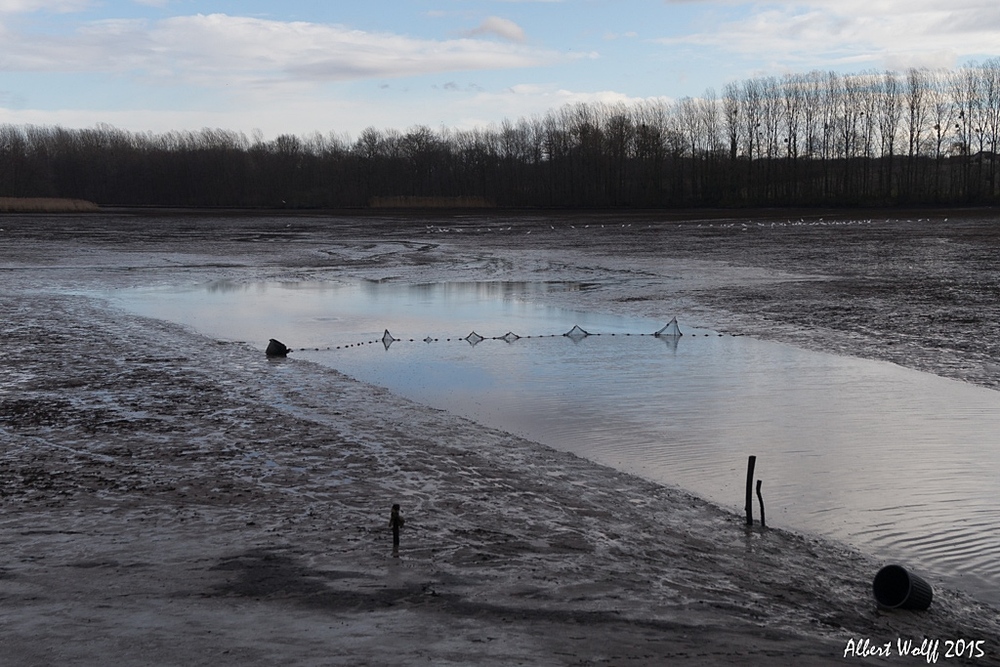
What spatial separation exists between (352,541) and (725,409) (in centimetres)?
492

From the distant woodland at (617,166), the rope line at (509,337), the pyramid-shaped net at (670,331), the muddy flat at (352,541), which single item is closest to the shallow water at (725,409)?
the rope line at (509,337)

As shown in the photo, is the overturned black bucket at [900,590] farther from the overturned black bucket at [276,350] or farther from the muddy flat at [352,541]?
the overturned black bucket at [276,350]

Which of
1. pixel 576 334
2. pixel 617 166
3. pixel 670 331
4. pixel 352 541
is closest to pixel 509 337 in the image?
pixel 576 334

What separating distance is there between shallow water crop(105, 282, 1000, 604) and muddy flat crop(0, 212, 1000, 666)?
504 millimetres

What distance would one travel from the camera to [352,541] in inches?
226

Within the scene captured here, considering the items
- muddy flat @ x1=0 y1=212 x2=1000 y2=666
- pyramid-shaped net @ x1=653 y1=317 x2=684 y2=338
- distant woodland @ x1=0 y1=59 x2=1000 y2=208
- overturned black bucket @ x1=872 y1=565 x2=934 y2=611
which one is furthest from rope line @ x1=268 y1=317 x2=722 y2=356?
distant woodland @ x1=0 y1=59 x2=1000 y2=208

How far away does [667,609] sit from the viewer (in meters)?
4.80

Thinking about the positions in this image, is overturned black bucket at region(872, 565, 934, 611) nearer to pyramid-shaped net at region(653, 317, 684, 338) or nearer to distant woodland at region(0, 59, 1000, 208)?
pyramid-shaped net at region(653, 317, 684, 338)

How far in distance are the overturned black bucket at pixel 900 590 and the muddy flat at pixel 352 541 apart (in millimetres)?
54

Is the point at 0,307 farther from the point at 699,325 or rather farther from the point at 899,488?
the point at 899,488

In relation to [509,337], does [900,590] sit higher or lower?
lower

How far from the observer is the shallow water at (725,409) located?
21.4 ft

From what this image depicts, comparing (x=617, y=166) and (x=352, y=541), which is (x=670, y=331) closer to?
Result: (x=352, y=541)

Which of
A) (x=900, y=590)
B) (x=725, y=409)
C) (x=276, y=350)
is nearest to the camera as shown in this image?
(x=900, y=590)
